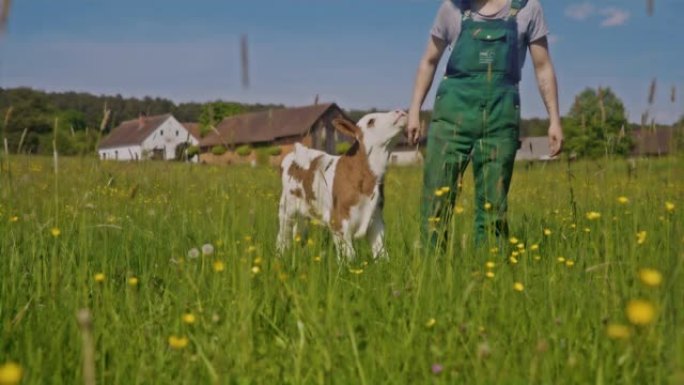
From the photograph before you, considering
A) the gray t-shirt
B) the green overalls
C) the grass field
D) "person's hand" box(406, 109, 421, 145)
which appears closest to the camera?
the grass field

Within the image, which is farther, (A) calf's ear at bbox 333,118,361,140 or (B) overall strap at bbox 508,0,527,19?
(A) calf's ear at bbox 333,118,361,140

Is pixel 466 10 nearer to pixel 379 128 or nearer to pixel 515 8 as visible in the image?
pixel 515 8

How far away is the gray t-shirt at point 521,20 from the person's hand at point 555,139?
0.50 meters

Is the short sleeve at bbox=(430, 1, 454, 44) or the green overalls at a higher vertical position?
the short sleeve at bbox=(430, 1, 454, 44)

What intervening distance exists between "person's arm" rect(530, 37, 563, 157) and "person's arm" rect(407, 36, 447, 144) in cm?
68

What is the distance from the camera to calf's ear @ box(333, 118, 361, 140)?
4.91 meters

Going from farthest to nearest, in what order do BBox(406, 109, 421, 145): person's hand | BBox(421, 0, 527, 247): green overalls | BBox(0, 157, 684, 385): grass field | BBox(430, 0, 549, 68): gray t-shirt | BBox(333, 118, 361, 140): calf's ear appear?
BBox(333, 118, 361, 140): calf's ear, BBox(406, 109, 421, 145): person's hand, BBox(430, 0, 549, 68): gray t-shirt, BBox(421, 0, 527, 247): green overalls, BBox(0, 157, 684, 385): grass field

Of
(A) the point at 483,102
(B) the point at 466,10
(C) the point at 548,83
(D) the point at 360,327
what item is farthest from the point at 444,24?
(D) the point at 360,327

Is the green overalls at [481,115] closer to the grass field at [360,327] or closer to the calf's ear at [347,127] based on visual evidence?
the calf's ear at [347,127]

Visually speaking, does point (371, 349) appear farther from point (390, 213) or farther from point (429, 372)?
point (390, 213)

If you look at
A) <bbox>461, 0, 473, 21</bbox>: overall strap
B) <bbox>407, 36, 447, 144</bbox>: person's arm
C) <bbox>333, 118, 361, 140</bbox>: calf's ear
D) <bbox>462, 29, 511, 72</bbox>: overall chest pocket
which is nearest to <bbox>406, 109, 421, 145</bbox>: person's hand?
<bbox>407, 36, 447, 144</bbox>: person's arm

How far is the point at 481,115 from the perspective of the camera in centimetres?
453

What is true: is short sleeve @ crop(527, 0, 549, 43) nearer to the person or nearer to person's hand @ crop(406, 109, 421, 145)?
the person

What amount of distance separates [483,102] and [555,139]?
60cm
